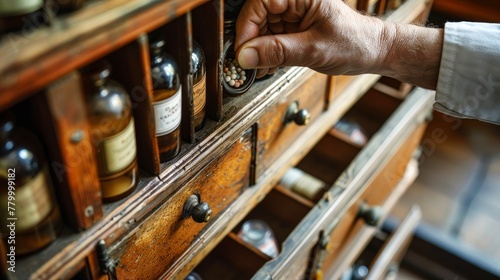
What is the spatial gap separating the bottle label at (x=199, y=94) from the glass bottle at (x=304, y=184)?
0.59 metres

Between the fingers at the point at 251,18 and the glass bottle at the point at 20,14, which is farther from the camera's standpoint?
the fingers at the point at 251,18

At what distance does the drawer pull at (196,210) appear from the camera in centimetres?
78

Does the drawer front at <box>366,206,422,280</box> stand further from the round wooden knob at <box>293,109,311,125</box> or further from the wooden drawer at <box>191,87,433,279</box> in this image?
the round wooden knob at <box>293,109,311,125</box>

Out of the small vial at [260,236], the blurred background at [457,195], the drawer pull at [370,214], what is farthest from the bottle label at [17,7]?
the blurred background at [457,195]

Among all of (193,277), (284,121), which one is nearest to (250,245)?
(193,277)

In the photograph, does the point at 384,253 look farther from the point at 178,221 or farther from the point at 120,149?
the point at 120,149

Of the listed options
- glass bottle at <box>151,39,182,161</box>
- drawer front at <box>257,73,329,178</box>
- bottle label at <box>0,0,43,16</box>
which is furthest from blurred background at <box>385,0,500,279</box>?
bottle label at <box>0,0,43,16</box>

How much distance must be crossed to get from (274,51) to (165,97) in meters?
0.20

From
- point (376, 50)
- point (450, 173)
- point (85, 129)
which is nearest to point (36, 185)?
point (85, 129)

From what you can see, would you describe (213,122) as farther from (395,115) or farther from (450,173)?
(450,173)

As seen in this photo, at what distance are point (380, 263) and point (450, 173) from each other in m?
0.80

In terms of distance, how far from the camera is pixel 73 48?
48cm

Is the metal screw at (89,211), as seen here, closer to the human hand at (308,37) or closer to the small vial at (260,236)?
the human hand at (308,37)

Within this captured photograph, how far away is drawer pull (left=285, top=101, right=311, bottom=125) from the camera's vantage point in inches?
38.4
